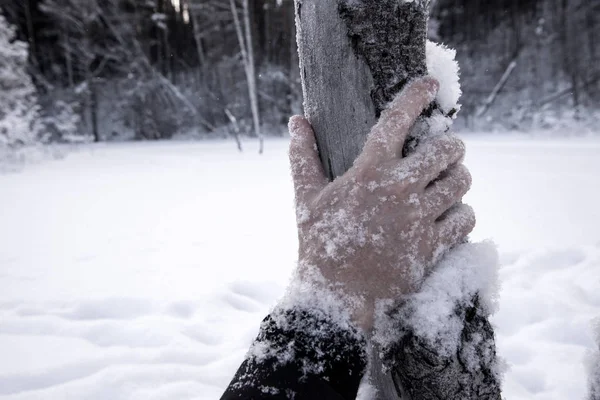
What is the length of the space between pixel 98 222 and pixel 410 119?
16.2ft

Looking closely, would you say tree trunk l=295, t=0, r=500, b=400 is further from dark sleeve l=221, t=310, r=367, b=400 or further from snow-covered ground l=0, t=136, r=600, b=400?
snow-covered ground l=0, t=136, r=600, b=400

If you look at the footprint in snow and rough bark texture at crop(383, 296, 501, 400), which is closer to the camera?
rough bark texture at crop(383, 296, 501, 400)

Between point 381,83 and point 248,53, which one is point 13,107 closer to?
point 248,53

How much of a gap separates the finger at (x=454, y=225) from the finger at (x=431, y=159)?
93mm

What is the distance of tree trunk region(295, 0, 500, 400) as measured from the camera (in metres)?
0.89

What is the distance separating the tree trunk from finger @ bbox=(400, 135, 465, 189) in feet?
0.51

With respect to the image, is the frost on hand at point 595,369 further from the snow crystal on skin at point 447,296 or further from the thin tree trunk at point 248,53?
the thin tree trunk at point 248,53

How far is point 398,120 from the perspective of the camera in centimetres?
86

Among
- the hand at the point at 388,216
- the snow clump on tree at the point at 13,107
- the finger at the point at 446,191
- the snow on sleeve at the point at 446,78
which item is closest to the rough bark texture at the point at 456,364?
the hand at the point at 388,216

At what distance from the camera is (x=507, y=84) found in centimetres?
1630

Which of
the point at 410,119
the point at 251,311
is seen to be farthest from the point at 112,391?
the point at 410,119

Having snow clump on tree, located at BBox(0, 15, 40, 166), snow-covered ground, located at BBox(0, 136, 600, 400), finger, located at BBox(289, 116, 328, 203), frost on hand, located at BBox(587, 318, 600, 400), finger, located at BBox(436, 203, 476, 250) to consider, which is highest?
snow clump on tree, located at BBox(0, 15, 40, 166)

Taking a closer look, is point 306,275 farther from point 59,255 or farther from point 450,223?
point 59,255

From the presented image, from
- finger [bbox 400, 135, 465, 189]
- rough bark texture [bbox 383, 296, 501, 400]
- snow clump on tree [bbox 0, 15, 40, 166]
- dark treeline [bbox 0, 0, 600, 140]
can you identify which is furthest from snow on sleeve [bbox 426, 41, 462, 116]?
dark treeline [bbox 0, 0, 600, 140]
